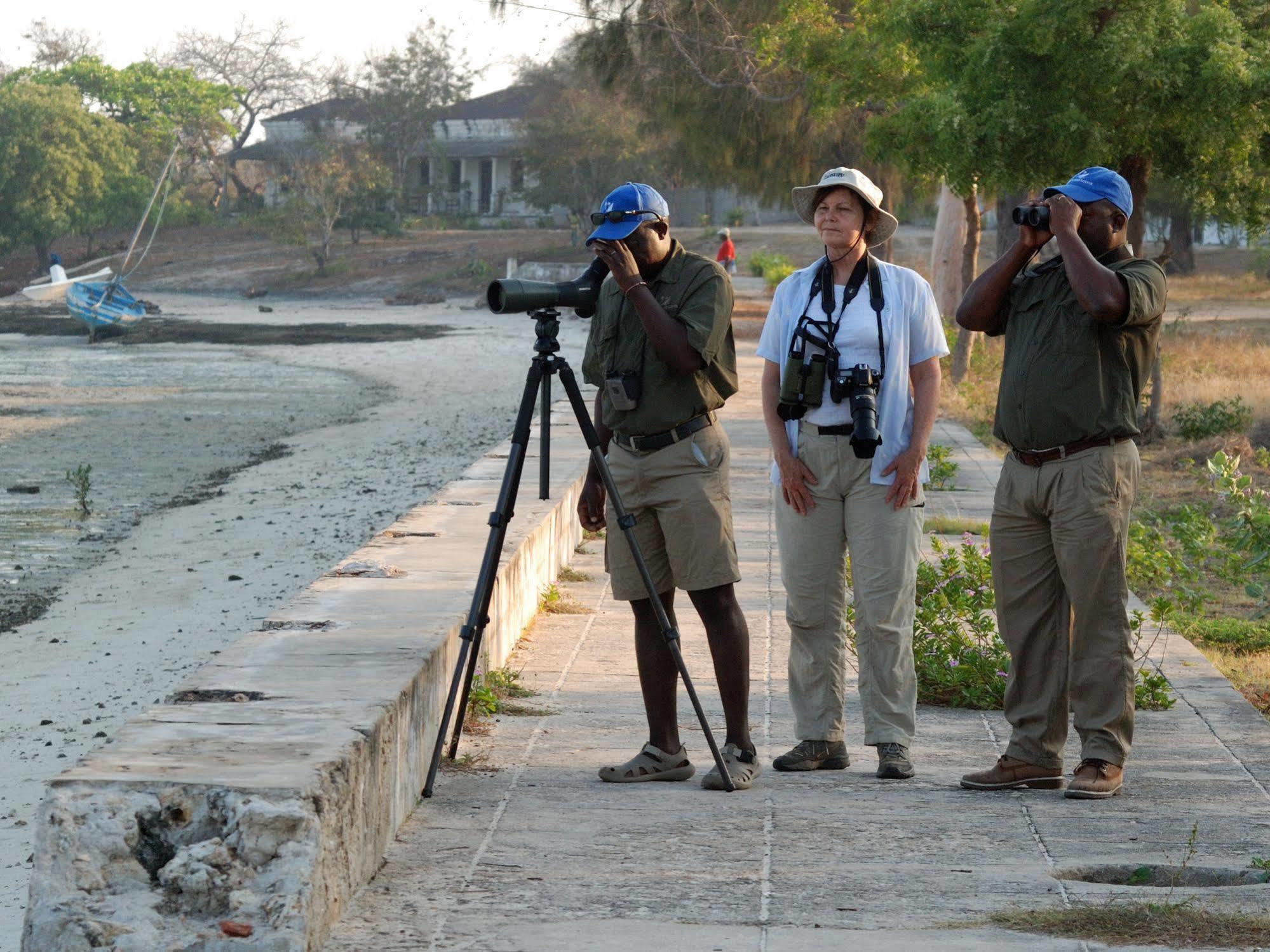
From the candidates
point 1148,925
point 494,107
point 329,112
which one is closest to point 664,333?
point 1148,925

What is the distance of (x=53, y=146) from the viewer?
58000mm

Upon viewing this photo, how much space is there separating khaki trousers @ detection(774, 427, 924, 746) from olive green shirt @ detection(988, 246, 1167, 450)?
450 mm

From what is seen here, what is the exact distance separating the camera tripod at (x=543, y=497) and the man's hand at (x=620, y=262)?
21cm

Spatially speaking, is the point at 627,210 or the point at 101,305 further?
the point at 101,305

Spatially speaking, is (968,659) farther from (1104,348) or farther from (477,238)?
(477,238)

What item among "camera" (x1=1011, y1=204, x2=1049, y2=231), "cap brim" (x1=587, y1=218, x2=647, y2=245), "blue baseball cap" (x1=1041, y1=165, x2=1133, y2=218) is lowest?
"cap brim" (x1=587, y1=218, x2=647, y2=245)

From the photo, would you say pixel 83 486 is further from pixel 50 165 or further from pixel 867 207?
pixel 50 165

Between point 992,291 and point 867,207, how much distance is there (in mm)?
446

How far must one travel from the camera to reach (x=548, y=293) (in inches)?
174

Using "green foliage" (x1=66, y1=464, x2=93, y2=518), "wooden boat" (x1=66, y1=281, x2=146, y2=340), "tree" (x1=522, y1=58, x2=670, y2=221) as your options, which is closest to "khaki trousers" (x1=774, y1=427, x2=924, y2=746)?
"green foliage" (x1=66, y1=464, x2=93, y2=518)

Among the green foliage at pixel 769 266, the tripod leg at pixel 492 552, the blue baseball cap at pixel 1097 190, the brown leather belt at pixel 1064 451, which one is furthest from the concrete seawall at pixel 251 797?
the green foliage at pixel 769 266

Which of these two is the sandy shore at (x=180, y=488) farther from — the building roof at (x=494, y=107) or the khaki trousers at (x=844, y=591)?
the building roof at (x=494, y=107)

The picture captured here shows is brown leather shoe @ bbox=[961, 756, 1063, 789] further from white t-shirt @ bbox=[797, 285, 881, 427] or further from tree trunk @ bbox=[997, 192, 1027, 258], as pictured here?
tree trunk @ bbox=[997, 192, 1027, 258]

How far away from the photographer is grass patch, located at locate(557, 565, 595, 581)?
8266mm
